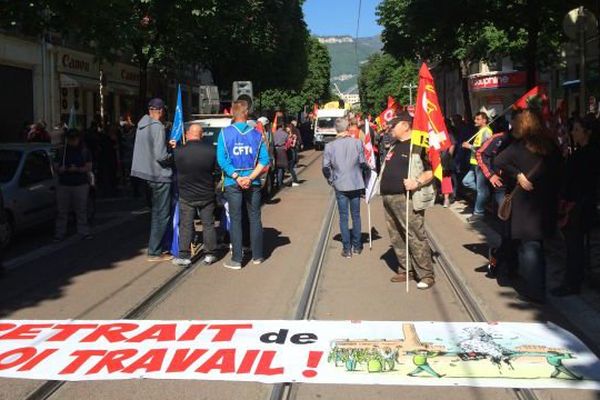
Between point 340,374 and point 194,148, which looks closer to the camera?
point 340,374

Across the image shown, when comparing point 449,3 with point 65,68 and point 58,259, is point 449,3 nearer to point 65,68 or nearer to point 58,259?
point 58,259

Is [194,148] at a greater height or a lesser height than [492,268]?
greater

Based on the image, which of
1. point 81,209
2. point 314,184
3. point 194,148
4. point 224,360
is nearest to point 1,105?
point 314,184

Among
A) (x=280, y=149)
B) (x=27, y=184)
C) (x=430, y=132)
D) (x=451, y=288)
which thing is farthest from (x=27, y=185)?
(x=280, y=149)

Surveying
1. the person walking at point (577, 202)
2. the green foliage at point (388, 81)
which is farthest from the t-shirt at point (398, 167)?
the green foliage at point (388, 81)

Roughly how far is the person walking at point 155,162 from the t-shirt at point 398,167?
2844 millimetres

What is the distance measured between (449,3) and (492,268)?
9.74 m

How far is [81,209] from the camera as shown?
35.5 ft

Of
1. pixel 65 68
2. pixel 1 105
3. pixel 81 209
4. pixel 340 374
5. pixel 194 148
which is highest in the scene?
pixel 65 68

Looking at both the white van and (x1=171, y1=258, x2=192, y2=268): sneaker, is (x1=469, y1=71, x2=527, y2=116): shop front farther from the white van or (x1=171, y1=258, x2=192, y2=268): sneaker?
(x1=171, y1=258, x2=192, y2=268): sneaker

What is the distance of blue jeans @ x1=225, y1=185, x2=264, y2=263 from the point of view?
842cm

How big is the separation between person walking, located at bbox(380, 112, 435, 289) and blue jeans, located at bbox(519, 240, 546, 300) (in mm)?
1070

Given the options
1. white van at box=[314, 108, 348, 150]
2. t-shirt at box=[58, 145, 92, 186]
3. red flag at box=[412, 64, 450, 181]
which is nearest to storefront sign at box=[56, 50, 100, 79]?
t-shirt at box=[58, 145, 92, 186]

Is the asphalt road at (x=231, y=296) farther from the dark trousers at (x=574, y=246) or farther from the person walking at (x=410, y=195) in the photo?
the dark trousers at (x=574, y=246)
